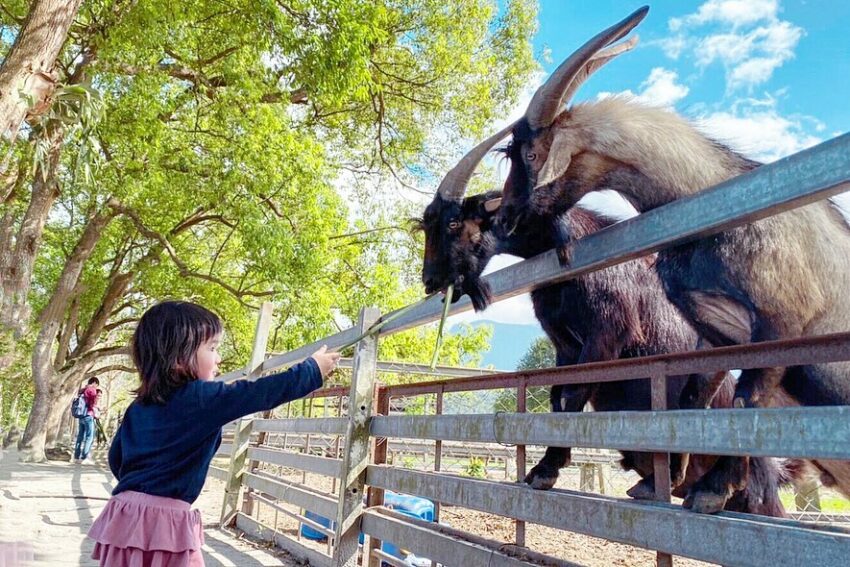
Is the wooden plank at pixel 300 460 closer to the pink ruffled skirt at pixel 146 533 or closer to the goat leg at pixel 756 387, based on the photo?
the pink ruffled skirt at pixel 146 533

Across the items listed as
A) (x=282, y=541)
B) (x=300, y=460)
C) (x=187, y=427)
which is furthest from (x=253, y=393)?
(x=282, y=541)

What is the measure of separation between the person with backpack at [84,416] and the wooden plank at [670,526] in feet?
44.1

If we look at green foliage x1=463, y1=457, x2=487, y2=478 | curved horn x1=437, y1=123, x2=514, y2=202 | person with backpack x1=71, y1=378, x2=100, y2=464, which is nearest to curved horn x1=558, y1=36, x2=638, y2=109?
curved horn x1=437, y1=123, x2=514, y2=202

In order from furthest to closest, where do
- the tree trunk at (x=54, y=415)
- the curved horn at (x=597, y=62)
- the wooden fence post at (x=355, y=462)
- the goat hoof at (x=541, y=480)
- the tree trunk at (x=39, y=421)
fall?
1. the tree trunk at (x=54, y=415)
2. the tree trunk at (x=39, y=421)
3. the wooden fence post at (x=355, y=462)
4. the curved horn at (x=597, y=62)
5. the goat hoof at (x=541, y=480)

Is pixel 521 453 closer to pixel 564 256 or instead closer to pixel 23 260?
pixel 564 256

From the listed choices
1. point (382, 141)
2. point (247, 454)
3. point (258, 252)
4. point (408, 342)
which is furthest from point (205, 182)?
point (408, 342)

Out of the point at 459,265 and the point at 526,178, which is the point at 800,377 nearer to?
the point at 526,178

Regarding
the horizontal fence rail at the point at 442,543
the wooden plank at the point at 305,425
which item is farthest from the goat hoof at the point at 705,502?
the wooden plank at the point at 305,425

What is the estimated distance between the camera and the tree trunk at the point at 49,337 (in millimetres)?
13273

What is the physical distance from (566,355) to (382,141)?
39.0 feet

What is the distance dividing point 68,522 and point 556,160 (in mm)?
5935

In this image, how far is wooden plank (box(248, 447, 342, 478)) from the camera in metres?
4.21

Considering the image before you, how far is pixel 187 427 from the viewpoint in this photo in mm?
2184

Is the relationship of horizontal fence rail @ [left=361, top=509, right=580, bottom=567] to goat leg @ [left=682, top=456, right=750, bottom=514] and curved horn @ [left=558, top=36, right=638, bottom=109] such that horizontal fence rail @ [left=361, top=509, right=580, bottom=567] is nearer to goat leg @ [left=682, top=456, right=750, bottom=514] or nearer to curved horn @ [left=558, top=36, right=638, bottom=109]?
goat leg @ [left=682, top=456, right=750, bottom=514]
